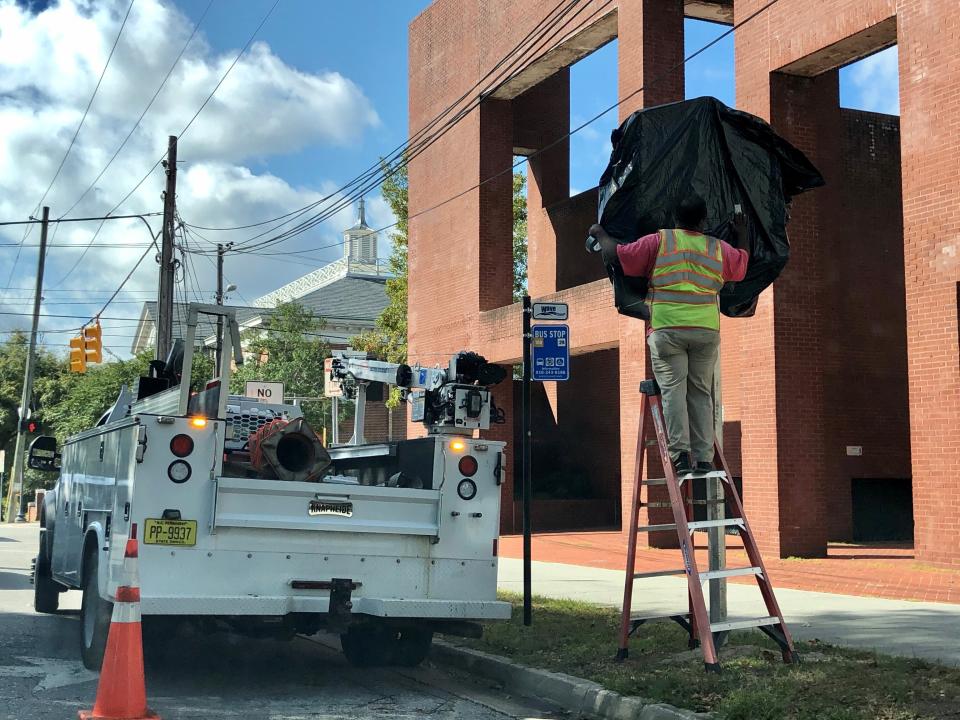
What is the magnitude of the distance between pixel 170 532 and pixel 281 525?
702mm

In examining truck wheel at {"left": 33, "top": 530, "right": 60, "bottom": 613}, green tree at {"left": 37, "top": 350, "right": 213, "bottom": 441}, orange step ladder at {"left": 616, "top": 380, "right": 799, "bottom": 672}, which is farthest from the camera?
green tree at {"left": 37, "top": 350, "right": 213, "bottom": 441}

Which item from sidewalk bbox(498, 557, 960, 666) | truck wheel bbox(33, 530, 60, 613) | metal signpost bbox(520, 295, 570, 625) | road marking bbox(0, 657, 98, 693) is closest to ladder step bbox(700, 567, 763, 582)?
sidewalk bbox(498, 557, 960, 666)

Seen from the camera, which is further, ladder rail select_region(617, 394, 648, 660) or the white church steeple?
the white church steeple

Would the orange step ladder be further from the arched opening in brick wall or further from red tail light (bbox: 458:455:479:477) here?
the arched opening in brick wall

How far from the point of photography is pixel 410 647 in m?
8.70

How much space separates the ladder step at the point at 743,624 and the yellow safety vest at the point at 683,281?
187 cm

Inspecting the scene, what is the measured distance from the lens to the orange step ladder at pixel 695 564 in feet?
23.3

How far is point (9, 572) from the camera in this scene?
1659 centimetres

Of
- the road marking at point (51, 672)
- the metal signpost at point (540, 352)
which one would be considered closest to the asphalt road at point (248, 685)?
the road marking at point (51, 672)

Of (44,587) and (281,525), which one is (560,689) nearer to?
(281,525)

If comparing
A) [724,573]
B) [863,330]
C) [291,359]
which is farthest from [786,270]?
[291,359]

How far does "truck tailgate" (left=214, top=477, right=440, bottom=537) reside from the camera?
23.9 feet

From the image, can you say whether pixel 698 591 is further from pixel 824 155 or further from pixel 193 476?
pixel 824 155

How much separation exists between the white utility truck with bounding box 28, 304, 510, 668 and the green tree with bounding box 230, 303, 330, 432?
27015mm
